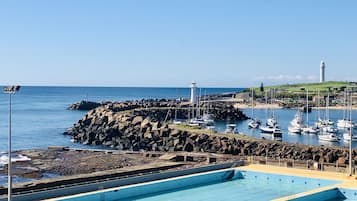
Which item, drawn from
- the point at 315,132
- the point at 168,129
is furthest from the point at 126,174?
the point at 315,132

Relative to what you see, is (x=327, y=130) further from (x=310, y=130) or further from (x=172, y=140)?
(x=172, y=140)

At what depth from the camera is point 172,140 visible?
146ft

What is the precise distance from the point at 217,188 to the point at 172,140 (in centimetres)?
2286

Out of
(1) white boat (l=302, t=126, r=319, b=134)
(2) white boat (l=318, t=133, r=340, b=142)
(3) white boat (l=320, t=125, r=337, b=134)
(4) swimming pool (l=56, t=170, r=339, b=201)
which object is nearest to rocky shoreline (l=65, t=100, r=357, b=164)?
(4) swimming pool (l=56, t=170, r=339, b=201)

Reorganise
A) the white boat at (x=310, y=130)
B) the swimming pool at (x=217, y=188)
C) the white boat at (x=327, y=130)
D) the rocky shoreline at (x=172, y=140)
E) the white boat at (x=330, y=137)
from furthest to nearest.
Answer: the white boat at (x=310, y=130) → the white boat at (x=327, y=130) → the white boat at (x=330, y=137) → the rocky shoreline at (x=172, y=140) → the swimming pool at (x=217, y=188)

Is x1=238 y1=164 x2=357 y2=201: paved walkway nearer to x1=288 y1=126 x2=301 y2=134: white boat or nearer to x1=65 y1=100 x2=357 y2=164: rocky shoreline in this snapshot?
x1=65 y1=100 x2=357 y2=164: rocky shoreline

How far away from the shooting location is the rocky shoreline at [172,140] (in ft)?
125

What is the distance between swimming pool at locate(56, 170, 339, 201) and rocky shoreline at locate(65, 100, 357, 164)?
11.5m

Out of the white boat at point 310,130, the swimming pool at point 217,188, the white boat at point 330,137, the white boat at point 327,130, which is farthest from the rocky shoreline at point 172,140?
the white boat at point 310,130

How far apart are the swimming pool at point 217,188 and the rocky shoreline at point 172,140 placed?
37.6ft

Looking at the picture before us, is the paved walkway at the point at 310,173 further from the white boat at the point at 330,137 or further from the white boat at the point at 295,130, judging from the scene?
the white boat at the point at 295,130

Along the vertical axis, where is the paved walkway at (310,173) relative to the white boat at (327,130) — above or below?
above

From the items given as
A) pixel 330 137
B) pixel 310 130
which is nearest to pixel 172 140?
pixel 330 137

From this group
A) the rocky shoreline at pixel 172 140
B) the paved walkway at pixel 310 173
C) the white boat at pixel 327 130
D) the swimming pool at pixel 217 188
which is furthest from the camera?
the white boat at pixel 327 130
